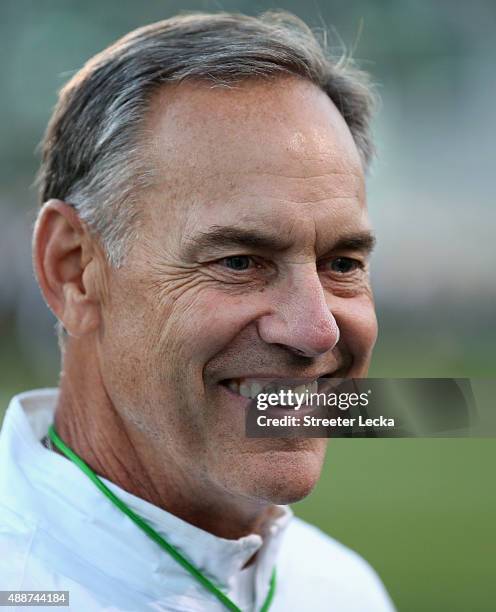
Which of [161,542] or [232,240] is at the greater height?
[232,240]

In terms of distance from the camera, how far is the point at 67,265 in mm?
1274

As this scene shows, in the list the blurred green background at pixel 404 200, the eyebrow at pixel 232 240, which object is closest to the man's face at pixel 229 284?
the eyebrow at pixel 232 240

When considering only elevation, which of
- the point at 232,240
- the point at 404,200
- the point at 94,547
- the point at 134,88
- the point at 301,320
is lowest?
the point at 94,547

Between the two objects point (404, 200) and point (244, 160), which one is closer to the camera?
point (244, 160)

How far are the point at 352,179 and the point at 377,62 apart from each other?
8.25m

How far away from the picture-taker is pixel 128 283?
1207mm

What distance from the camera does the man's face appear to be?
1.13m

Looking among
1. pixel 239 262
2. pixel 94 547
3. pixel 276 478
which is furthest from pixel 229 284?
pixel 94 547

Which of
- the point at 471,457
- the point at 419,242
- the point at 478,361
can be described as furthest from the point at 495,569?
the point at 419,242

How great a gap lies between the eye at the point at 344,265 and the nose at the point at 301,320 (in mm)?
91

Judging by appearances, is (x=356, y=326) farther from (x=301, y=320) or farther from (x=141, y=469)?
(x=141, y=469)

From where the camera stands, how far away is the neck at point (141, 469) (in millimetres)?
1228

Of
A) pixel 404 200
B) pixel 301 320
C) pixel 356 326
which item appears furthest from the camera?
pixel 404 200

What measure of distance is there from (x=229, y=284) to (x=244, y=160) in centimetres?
15
